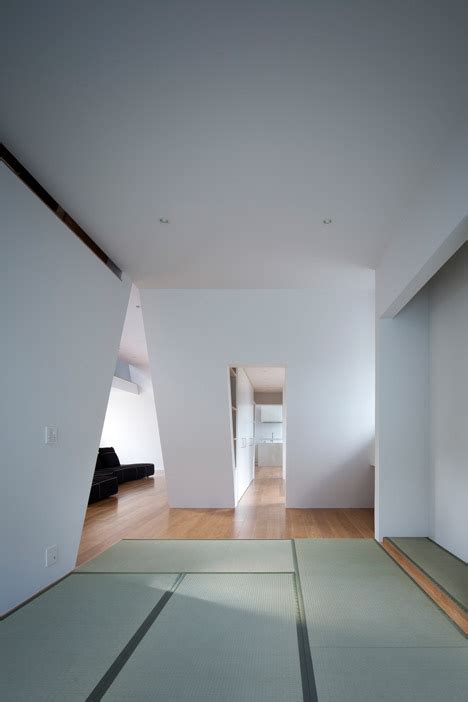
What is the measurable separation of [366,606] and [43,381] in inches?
90.1

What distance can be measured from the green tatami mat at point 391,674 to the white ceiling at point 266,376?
650cm

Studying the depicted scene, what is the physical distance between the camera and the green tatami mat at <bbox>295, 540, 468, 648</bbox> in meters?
2.47

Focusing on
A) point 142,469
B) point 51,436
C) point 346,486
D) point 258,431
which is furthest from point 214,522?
point 258,431

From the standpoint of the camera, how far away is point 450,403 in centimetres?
395

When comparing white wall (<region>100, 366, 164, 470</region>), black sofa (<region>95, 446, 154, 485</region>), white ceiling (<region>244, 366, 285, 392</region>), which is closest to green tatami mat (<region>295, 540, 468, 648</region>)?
white ceiling (<region>244, 366, 285, 392</region>)

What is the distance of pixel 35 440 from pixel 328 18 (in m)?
2.62

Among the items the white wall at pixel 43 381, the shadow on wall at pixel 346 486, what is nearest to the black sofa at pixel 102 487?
the shadow on wall at pixel 346 486

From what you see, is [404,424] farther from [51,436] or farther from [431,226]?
[51,436]

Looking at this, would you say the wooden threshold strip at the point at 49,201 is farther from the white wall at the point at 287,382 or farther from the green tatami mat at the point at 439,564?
the green tatami mat at the point at 439,564

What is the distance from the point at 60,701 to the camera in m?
1.93

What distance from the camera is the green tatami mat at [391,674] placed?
196 centimetres

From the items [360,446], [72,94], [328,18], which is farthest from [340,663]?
[360,446]

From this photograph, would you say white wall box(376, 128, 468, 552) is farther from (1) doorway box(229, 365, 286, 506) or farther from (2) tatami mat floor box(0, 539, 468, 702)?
(1) doorway box(229, 365, 286, 506)

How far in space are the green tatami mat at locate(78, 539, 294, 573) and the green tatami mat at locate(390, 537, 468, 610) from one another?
88 cm
